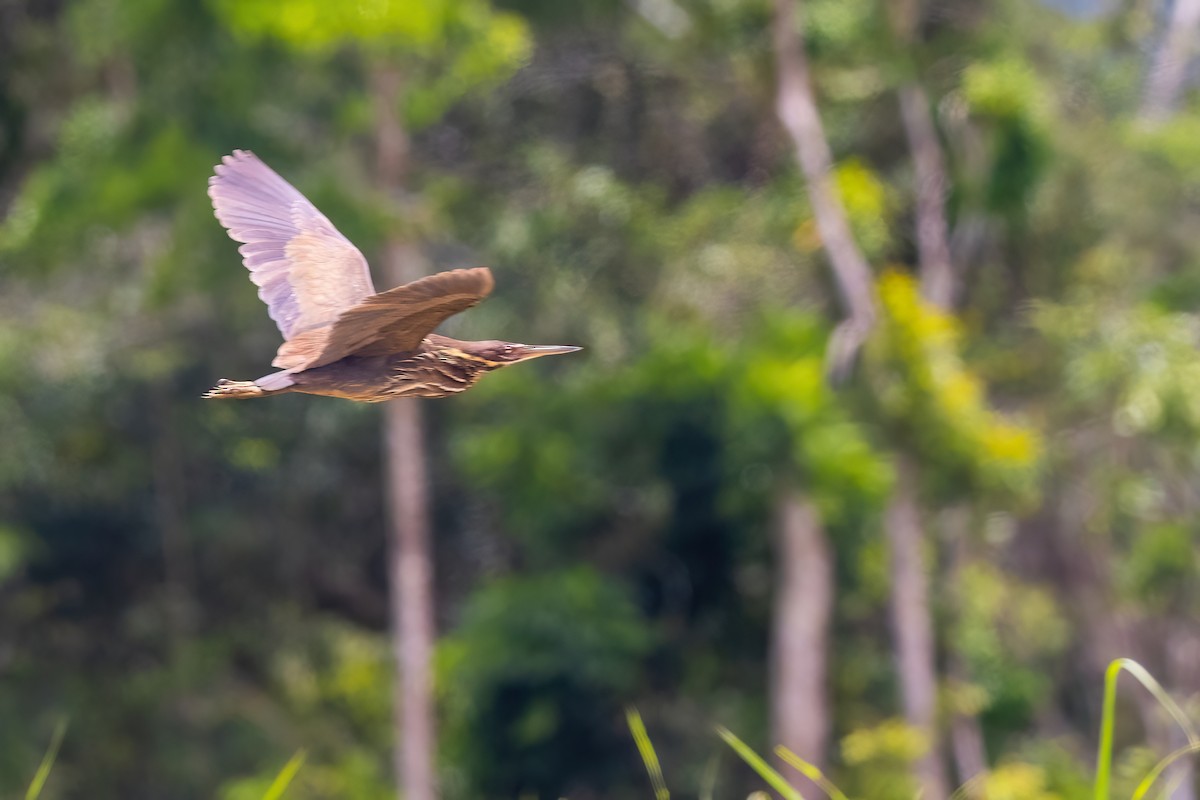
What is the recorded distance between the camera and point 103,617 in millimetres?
13750

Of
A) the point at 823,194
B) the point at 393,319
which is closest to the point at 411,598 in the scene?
the point at 823,194

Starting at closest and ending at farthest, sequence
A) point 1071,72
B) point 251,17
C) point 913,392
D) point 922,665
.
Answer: point 251,17, point 913,392, point 922,665, point 1071,72

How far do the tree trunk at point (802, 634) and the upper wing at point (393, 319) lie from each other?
763 cm

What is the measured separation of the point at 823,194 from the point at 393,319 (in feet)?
25.5

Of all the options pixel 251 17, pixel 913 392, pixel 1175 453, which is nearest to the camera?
pixel 251 17

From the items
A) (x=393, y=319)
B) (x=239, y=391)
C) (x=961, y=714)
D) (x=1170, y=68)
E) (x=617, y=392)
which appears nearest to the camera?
(x=393, y=319)

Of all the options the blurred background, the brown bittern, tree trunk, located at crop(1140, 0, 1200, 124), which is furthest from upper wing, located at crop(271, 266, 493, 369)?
tree trunk, located at crop(1140, 0, 1200, 124)

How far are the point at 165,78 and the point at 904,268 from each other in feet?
16.1

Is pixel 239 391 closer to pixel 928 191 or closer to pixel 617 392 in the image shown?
pixel 617 392

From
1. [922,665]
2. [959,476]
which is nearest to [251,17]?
[959,476]

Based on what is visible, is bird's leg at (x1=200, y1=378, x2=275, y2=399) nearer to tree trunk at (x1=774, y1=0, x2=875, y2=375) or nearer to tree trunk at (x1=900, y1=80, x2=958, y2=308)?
tree trunk at (x1=774, y1=0, x2=875, y2=375)

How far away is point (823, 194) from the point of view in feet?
34.7

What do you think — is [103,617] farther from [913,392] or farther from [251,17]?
[913,392]

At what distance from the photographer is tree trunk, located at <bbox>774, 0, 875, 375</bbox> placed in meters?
10.5
